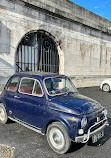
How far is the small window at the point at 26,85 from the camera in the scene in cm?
366

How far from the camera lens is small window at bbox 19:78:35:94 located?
366 cm

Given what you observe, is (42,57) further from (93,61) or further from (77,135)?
(77,135)

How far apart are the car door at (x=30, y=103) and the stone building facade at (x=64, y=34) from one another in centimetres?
431

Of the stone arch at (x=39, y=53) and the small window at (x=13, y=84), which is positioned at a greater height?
the stone arch at (x=39, y=53)

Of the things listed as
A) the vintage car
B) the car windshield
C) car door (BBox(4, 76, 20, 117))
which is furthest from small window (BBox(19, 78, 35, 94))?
the vintage car

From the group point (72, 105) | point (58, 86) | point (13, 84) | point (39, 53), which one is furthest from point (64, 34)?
point (72, 105)

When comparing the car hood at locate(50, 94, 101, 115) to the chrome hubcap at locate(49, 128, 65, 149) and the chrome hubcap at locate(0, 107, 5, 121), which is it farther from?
the chrome hubcap at locate(0, 107, 5, 121)

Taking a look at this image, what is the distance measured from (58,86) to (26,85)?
884 millimetres

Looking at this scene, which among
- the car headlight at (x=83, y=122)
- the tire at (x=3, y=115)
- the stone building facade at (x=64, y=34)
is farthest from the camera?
the stone building facade at (x=64, y=34)

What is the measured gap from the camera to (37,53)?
32.0 ft

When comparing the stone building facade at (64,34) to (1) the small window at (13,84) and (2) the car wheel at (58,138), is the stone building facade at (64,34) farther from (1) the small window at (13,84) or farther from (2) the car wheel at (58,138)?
(2) the car wheel at (58,138)

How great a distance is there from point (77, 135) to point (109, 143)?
1.22m

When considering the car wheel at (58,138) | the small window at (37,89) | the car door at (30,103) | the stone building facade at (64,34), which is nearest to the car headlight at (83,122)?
the car wheel at (58,138)

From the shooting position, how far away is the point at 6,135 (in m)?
3.72
